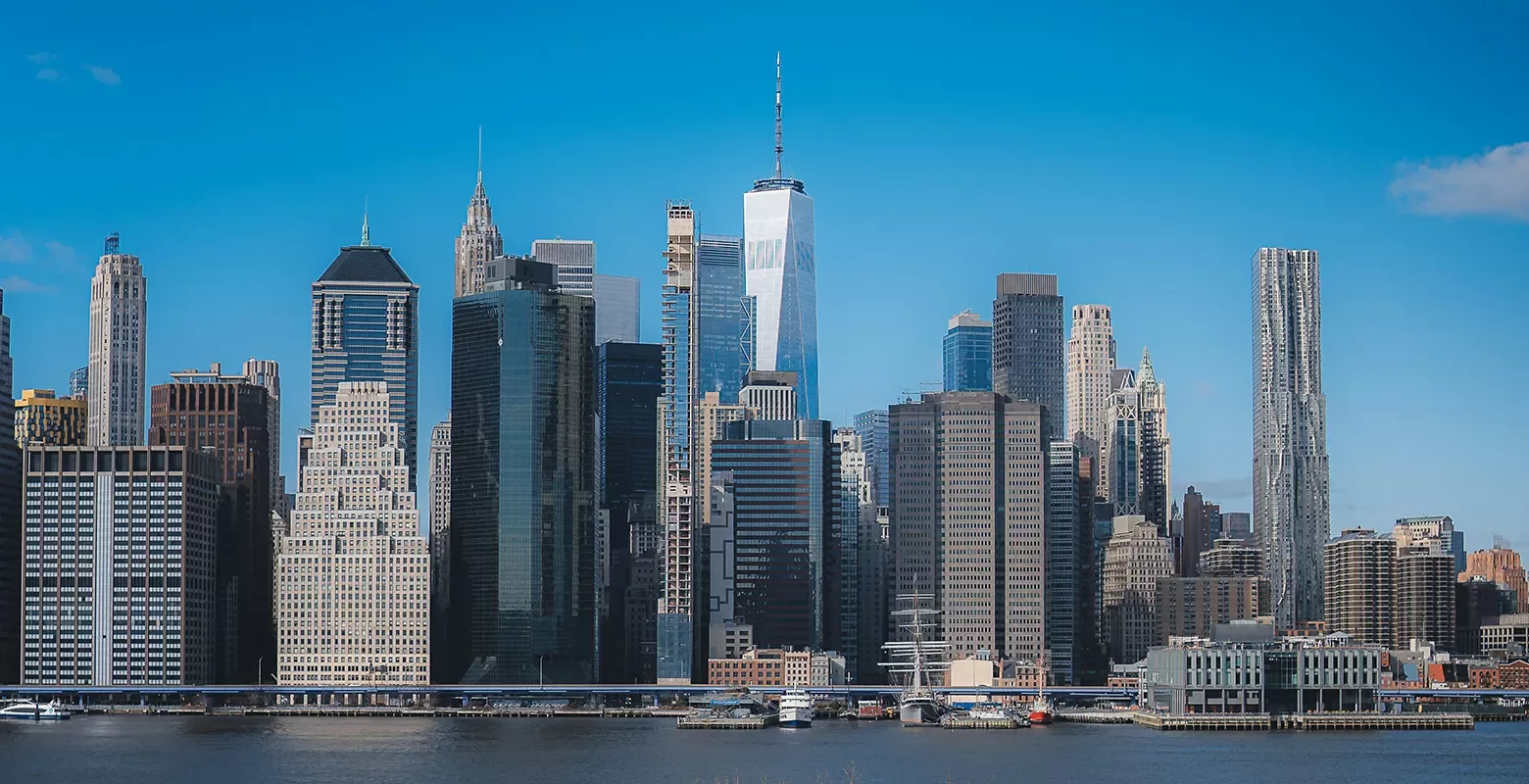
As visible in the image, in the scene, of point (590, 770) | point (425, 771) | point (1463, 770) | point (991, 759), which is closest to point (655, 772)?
point (590, 770)

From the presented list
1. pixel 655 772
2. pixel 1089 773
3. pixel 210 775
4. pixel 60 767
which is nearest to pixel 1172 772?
pixel 1089 773

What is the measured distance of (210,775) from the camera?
180m

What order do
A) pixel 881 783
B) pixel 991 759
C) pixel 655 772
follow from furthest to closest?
pixel 991 759, pixel 655 772, pixel 881 783

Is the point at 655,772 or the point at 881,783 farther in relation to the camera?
the point at 655,772

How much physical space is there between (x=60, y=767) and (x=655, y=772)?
47.2 meters

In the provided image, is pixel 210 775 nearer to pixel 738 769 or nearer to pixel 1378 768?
pixel 738 769

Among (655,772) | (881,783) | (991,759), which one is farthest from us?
(991,759)

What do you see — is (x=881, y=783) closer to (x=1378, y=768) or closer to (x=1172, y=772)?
(x=1172, y=772)

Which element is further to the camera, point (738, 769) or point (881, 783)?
point (738, 769)

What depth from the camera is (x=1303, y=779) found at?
178 meters

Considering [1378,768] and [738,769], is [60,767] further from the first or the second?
[1378,768]

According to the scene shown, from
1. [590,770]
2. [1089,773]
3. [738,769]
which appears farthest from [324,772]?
[1089,773]

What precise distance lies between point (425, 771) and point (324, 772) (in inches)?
302

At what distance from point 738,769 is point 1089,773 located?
26.2 metres
